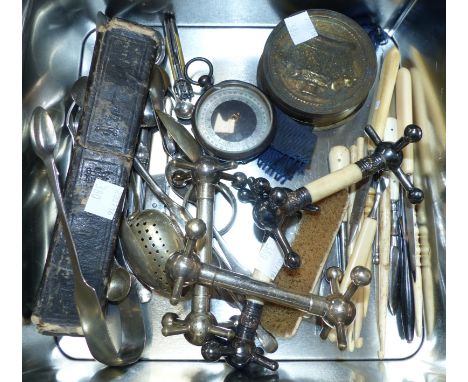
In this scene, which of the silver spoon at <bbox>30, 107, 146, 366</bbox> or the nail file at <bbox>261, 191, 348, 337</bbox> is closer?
the silver spoon at <bbox>30, 107, 146, 366</bbox>

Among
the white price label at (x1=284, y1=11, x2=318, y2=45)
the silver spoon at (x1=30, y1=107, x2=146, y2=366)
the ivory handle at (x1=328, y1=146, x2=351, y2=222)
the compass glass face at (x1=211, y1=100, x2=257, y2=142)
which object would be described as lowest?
the silver spoon at (x1=30, y1=107, x2=146, y2=366)

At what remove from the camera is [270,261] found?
3.03 feet

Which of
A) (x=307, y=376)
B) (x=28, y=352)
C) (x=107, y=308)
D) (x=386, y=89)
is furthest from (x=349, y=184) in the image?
(x=28, y=352)

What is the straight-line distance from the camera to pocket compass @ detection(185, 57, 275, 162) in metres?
0.95

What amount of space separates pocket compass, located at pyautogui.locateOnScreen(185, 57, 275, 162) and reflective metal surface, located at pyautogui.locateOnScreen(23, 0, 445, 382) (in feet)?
0.29

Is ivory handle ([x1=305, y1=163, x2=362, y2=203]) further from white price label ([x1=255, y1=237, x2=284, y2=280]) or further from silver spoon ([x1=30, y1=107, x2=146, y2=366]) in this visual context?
silver spoon ([x1=30, y1=107, x2=146, y2=366])

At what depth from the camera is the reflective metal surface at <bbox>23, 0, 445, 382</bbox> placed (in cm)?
90

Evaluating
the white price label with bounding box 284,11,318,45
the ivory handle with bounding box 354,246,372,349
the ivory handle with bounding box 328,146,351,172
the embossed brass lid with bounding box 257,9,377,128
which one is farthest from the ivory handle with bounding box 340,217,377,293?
the white price label with bounding box 284,11,318,45

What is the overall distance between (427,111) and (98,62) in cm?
64

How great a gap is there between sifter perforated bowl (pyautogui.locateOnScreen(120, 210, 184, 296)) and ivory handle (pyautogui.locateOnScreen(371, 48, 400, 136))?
1.48 feet

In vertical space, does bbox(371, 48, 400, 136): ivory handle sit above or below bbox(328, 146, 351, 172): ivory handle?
above

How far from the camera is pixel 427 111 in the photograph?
38.6 inches

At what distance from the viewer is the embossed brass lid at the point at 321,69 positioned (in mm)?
955

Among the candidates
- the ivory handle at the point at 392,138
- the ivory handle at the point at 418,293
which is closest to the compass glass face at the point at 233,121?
the ivory handle at the point at 392,138
